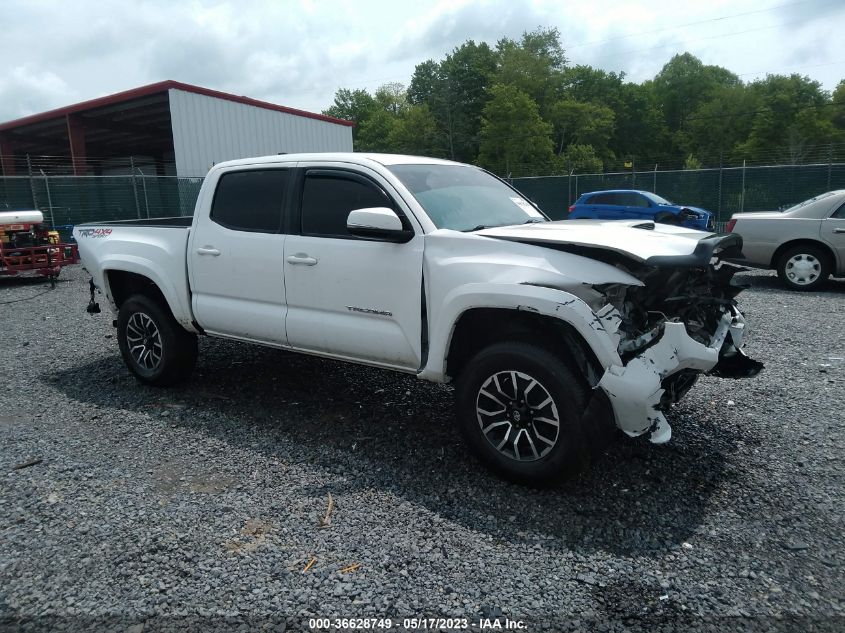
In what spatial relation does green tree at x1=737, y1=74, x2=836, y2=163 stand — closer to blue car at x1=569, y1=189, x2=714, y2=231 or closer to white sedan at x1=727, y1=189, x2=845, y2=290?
blue car at x1=569, y1=189, x2=714, y2=231

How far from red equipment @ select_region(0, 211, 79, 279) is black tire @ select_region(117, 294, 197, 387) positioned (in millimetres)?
8581

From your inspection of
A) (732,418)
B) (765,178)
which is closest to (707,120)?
(765,178)

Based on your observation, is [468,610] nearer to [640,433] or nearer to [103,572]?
[640,433]

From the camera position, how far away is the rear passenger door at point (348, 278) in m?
3.90

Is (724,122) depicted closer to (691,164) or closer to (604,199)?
(691,164)

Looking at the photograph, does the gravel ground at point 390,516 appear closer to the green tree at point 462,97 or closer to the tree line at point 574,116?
the tree line at point 574,116

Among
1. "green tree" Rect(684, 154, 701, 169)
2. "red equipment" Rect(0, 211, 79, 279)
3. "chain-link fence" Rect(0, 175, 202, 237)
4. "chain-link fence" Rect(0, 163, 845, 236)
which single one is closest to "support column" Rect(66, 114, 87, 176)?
"chain-link fence" Rect(0, 175, 202, 237)

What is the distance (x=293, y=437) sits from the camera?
4.44 meters

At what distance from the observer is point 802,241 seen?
31.8 feet

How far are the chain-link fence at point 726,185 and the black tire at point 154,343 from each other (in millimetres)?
18832

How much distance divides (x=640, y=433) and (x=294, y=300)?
247 centimetres

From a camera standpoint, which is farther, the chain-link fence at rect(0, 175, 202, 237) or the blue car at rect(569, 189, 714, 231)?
the chain-link fence at rect(0, 175, 202, 237)

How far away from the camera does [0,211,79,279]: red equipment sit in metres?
12.3

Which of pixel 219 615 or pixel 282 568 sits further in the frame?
pixel 282 568
